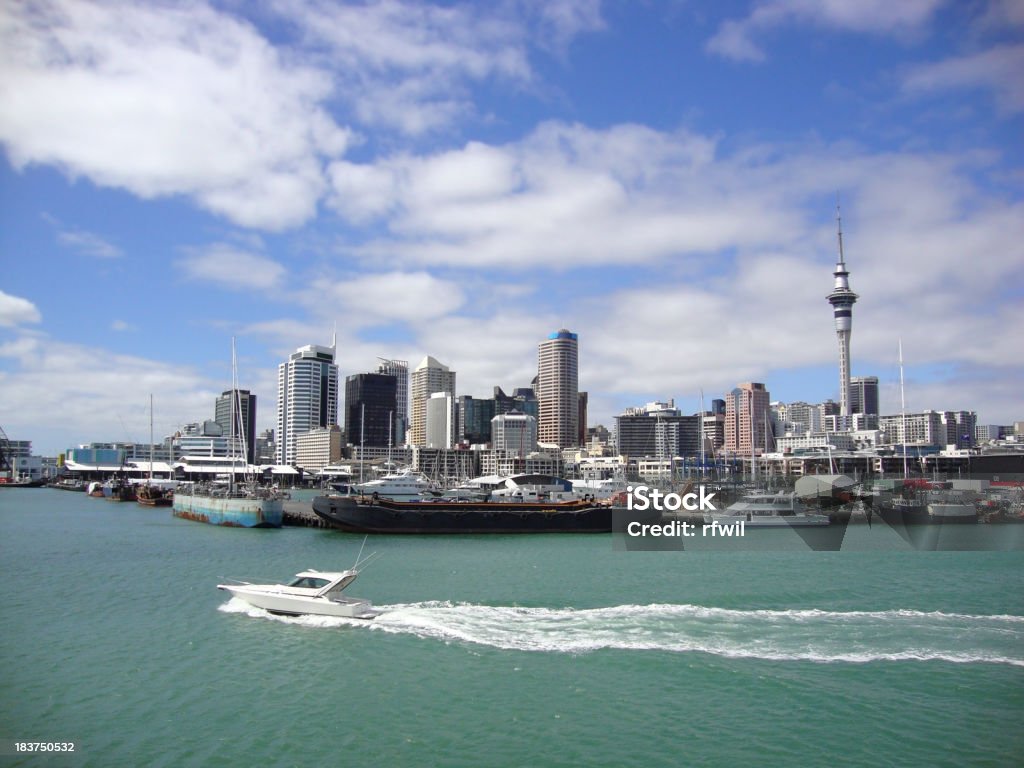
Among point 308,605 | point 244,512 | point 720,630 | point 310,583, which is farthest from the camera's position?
point 244,512

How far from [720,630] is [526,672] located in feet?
24.5

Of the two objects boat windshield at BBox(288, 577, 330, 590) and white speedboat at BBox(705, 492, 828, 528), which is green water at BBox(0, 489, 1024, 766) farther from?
white speedboat at BBox(705, 492, 828, 528)

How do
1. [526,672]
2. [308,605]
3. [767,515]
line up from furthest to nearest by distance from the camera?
[767,515], [308,605], [526,672]

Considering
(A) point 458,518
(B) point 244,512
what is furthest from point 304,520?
(A) point 458,518

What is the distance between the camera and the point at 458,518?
2297 inches

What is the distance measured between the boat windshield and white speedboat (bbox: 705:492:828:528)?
40.4 meters

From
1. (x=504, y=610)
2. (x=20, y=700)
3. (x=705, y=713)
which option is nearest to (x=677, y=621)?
(x=504, y=610)

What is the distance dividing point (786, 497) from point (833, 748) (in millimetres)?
55298

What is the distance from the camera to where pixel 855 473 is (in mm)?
170750

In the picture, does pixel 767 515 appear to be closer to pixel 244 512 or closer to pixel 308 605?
pixel 244 512

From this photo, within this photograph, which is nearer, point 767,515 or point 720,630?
point 720,630

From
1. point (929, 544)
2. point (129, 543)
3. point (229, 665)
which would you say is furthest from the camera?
point (929, 544)

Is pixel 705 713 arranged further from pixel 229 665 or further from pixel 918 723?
pixel 229 665

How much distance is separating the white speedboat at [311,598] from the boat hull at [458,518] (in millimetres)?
31034
